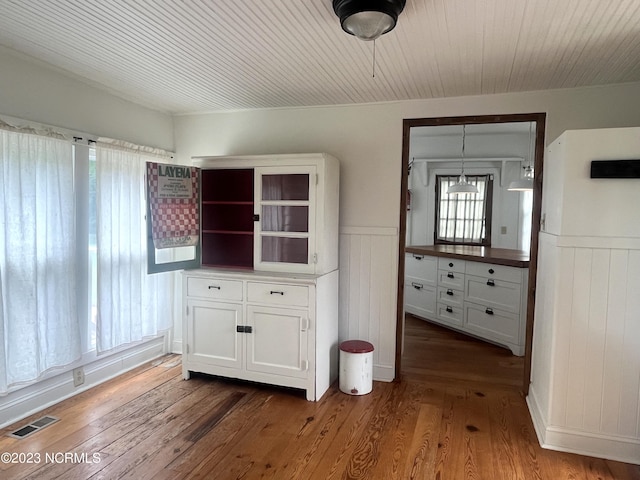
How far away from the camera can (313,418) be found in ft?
8.97

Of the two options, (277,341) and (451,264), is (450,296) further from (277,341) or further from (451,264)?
(277,341)

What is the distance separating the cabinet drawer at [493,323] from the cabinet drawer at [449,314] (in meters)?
0.10

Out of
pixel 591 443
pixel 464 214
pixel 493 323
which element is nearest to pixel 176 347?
pixel 493 323

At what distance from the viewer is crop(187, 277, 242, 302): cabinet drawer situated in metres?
3.13

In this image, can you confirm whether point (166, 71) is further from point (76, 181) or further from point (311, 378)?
point (311, 378)

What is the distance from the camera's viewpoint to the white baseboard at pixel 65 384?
2.58m

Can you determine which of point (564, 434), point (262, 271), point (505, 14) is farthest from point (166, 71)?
point (564, 434)

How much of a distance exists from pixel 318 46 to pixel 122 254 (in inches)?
87.3

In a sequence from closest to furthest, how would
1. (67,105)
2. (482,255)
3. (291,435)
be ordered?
1. (291,435)
2. (67,105)
3. (482,255)

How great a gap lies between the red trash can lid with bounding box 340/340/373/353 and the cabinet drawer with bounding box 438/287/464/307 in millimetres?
1916

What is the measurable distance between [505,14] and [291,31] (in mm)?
1015

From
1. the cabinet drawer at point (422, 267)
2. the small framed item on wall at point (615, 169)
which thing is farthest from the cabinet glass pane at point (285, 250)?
the cabinet drawer at point (422, 267)

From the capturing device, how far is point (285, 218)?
3.21m

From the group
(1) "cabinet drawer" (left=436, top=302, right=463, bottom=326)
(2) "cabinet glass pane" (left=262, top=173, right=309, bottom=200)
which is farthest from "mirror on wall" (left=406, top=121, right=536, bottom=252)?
(2) "cabinet glass pane" (left=262, top=173, right=309, bottom=200)
